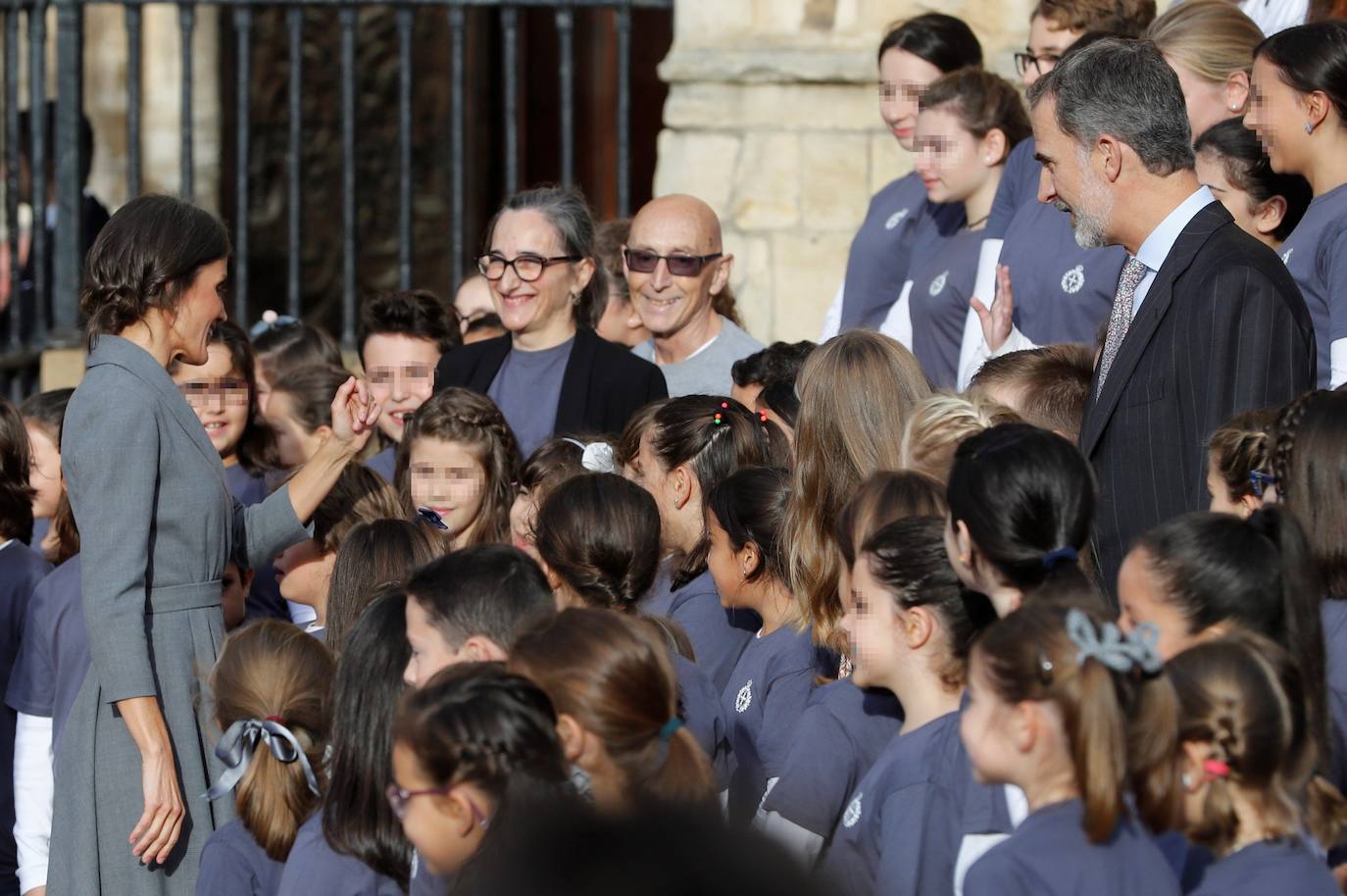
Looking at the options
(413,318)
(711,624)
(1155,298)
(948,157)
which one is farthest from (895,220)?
(1155,298)

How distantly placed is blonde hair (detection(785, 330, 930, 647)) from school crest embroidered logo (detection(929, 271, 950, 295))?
131cm

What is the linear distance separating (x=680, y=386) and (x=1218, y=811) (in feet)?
9.94

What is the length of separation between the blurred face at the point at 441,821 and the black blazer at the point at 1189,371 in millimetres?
1482

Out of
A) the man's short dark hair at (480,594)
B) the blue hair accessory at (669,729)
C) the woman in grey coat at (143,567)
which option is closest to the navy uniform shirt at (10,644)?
the woman in grey coat at (143,567)

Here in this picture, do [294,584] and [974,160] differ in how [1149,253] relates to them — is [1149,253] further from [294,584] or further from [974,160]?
[294,584]

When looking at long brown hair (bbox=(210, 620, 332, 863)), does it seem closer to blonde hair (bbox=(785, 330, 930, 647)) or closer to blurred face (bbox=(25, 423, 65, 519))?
blonde hair (bbox=(785, 330, 930, 647))

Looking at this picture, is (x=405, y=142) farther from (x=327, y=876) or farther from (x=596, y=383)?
(x=327, y=876)

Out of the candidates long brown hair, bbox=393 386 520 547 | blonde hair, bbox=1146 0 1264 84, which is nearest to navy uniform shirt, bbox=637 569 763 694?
long brown hair, bbox=393 386 520 547

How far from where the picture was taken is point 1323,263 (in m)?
3.72

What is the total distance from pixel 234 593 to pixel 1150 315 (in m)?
2.12

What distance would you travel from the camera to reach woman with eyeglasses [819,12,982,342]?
535 cm

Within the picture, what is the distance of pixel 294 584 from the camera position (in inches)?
164

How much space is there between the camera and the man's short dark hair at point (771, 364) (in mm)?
4660

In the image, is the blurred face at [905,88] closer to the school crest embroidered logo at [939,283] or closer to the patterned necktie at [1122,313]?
the school crest embroidered logo at [939,283]
